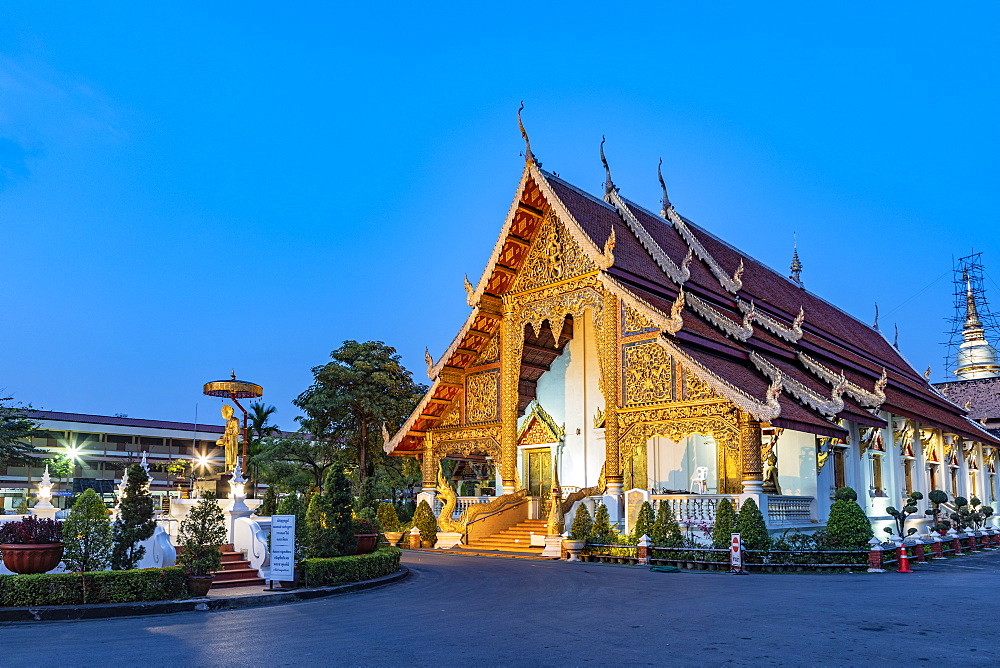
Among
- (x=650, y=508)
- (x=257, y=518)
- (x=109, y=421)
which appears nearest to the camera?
(x=257, y=518)

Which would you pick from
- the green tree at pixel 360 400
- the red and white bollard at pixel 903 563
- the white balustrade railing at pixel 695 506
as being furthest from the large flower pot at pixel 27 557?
the green tree at pixel 360 400

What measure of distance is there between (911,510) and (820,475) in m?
3.58

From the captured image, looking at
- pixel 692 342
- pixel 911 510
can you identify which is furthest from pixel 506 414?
pixel 911 510

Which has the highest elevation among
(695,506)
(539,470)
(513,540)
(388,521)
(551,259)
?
(551,259)

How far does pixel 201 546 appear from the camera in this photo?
39.2 feet

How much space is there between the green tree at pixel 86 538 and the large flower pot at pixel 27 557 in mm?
245

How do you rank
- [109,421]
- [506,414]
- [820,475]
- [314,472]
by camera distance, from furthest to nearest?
1. [109,421]
2. [314,472]
3. [506,414]
4. [820,475]

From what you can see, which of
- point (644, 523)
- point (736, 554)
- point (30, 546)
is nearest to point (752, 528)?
point (736, 554)

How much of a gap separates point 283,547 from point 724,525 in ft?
31.0

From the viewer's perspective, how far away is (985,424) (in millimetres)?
41062

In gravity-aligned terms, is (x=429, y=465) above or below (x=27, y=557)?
above

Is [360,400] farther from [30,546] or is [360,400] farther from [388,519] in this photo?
[30,546]

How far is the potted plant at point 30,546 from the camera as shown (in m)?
11.1

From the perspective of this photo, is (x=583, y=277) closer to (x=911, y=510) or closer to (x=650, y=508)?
(x=650, y=508)
